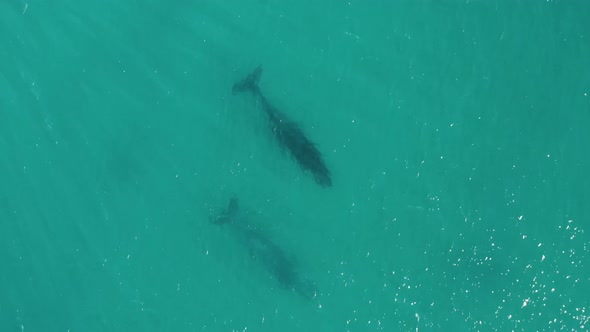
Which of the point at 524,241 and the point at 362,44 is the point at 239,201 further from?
the point at 524,241

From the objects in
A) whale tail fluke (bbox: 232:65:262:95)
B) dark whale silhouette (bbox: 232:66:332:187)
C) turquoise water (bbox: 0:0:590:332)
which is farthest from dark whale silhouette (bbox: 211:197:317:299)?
whale tail fluke (bbox: 232:65:262:95)

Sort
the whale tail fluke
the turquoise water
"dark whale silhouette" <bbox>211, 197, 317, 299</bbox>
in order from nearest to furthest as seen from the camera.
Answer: the turquoise water, "dark whale silhouette" <bbox>211, 197, 317, 299</bbox>, the whale tail fluke

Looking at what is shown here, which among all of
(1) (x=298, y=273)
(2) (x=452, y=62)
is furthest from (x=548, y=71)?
(1) (x=298, y=273)

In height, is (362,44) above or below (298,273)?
above

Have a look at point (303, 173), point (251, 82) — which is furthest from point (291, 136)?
point (251, 82)

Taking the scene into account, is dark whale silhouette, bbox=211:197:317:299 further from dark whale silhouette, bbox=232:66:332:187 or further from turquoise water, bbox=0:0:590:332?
dark whale silhouette, bbox=232:66:332:187

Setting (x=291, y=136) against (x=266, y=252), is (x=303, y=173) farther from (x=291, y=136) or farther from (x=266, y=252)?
(x=266, y=252)

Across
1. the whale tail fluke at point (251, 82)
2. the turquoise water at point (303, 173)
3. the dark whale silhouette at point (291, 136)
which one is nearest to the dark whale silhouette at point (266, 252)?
the turquoise water at point (303, 173)
